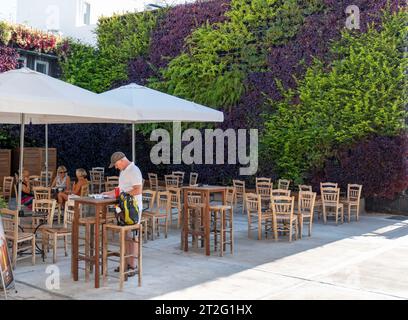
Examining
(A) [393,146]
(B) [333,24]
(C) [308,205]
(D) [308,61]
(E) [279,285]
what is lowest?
(E) [279,285]

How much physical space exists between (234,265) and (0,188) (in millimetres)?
10168

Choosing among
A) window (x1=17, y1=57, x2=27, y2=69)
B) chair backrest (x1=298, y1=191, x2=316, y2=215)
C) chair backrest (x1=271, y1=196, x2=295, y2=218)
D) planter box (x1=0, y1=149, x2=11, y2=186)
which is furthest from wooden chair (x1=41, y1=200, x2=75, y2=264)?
window (x1=17, y1=57, x2=27, y2=69)

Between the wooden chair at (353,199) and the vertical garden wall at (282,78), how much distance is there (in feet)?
0.96

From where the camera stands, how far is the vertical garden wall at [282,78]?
13.0m

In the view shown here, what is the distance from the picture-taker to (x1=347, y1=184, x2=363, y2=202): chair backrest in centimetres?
1210

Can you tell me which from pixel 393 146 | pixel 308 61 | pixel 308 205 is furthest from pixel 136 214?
pixel 308 61

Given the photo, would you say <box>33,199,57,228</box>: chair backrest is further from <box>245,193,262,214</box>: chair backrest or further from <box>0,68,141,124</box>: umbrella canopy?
<box>245,193,262,214</box>: chair backrest

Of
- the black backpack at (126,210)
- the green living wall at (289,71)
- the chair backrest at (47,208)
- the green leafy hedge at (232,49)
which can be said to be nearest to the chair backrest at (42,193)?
the chair backrest at (47,208)

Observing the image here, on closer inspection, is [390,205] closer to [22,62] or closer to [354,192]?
[354,192]

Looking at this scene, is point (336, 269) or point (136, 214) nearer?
point (136, 214)

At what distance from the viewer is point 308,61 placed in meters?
14.4

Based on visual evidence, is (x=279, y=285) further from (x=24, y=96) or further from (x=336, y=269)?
(x=24, y=96)

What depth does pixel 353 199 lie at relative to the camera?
1239 centimetres

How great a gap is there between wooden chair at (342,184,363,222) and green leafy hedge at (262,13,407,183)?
4.26 feet
